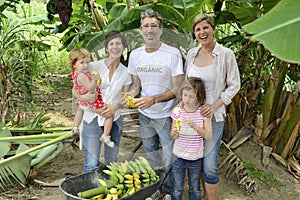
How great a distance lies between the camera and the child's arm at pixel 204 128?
114 inches

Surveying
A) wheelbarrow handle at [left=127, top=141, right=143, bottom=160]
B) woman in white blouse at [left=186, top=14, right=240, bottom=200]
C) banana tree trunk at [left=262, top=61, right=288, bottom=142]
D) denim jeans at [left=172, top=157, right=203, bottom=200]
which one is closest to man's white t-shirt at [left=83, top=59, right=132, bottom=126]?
wheelbarrow handle at [left=127, top=141, right=143, bottom=160]

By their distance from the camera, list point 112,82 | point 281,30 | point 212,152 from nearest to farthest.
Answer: point 281,30
point 112,82
point 212,152

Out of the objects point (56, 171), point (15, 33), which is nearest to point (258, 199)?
point (56, 171)

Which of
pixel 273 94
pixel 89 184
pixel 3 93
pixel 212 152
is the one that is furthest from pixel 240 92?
pixel 3 93

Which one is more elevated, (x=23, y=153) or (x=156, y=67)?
(x=156, y=67)

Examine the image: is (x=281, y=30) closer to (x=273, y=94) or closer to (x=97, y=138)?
(x=97, y=138)

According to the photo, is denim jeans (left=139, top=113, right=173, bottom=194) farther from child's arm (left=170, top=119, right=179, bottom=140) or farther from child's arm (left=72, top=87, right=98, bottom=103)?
child's arm (left=72, top=87, right=98, bottom=103)

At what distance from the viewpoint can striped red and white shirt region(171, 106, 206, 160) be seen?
9.54 ft

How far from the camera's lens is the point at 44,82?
6.70 metres

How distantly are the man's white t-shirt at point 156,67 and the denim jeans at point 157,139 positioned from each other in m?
0.24

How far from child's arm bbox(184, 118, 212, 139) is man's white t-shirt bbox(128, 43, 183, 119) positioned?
27 cm

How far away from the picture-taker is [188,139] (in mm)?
2965

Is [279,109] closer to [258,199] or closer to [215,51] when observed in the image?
[258,199]

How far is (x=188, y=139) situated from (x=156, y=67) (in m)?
0.54
